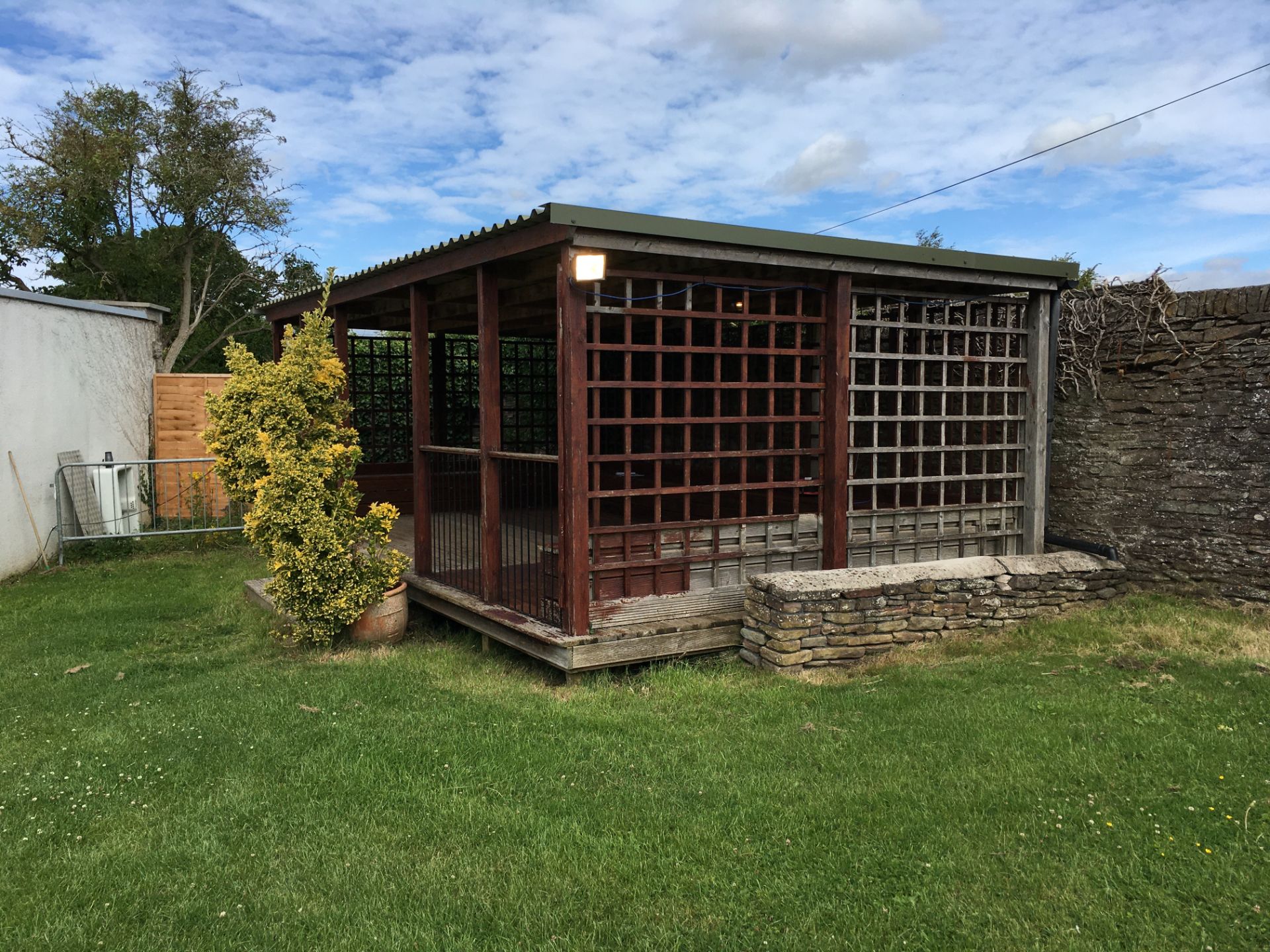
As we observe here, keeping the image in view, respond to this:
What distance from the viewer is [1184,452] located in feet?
24.0

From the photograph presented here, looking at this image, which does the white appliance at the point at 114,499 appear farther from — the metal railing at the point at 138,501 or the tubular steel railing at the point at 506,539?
the tubular steel railing at the point at 506,539

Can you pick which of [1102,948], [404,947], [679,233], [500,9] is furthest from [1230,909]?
[500,9]

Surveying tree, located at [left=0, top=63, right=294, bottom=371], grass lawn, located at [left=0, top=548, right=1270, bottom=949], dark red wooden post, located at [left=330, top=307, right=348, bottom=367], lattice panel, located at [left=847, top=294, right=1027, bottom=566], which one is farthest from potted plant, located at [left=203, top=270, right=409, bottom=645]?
tree, located at [left=0, top=63, right=294, bottom=371]

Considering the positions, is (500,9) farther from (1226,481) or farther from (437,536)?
(1226,481)

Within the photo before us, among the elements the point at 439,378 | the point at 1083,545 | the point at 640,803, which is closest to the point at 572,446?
the point at 640,803

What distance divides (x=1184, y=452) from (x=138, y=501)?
1223 centimetres

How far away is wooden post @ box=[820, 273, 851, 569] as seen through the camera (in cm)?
645

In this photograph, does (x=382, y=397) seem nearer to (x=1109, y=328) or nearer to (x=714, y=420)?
(x=714, y=420)

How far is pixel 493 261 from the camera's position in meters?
5.96

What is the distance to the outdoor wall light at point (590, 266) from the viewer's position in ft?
16.6

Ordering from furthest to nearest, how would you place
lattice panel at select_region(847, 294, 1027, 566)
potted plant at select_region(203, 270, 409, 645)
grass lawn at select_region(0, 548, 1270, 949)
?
1. lattice panel at select_region(847, 294, 1027, 566)
2. potted plant at select_region(203, 270, 409, 645)
3. grass lawn at select_region(0, 548, 1270, 949)

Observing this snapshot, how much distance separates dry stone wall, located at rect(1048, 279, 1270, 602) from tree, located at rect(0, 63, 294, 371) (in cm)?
1849

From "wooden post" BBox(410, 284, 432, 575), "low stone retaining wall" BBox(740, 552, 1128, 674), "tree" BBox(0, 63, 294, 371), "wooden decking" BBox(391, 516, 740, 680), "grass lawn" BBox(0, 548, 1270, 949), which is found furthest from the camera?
"tree" BBox(0, 63, 294, 371)

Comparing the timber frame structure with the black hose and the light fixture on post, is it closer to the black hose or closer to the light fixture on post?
the light fixture on post
